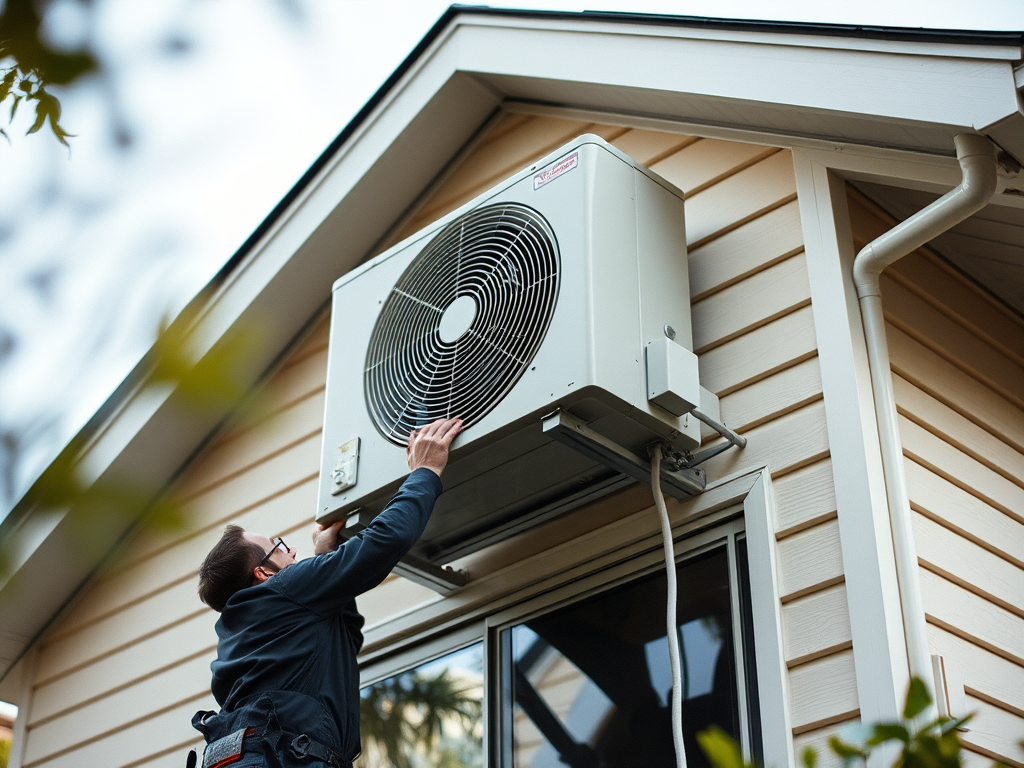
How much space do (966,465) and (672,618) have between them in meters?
0.89

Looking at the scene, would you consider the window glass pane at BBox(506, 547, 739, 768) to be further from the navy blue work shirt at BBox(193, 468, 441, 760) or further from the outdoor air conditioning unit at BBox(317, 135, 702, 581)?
the navy blue work shirt at BBox(193, 468, 441, 760)

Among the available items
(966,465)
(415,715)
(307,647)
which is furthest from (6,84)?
(415,715)

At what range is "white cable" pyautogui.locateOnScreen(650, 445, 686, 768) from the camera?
240cm

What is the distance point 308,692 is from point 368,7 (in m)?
2.00

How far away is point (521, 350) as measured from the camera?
272cm

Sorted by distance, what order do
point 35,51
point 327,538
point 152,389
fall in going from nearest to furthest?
point 152,389, point 35,51, point 327,538

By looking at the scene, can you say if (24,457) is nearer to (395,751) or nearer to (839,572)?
(839,572)

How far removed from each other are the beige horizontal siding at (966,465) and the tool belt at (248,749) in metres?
1.27

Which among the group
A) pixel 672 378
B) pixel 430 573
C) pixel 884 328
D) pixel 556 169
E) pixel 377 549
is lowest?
pixel 377 549

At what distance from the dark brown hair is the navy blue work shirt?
21 cm

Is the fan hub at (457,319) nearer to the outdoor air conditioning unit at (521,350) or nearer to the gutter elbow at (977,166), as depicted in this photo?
the outdoor air conditioning unit at (521,350)

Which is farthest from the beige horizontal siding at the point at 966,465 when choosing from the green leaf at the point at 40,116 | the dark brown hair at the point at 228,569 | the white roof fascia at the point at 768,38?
the green leaf at the point at 40,116

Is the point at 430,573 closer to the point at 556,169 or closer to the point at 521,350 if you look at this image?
the point at 521,350

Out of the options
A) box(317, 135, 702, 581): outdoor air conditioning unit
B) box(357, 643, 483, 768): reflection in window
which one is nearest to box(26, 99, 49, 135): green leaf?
box(317, 135, 702, 581): outdoor air conditioning unit
